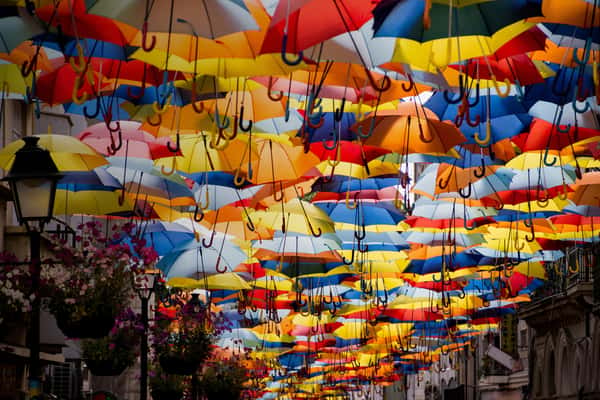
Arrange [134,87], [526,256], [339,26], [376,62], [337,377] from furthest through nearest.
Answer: [337,377]
[526,256]
[134,87]
[376,62]
[339,26]

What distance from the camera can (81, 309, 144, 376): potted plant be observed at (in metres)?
17.1

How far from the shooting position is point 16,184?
9.94 m

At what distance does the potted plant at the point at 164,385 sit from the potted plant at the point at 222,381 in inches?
139

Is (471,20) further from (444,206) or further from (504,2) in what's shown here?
(444,206)

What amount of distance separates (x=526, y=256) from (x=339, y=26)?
15.7 m

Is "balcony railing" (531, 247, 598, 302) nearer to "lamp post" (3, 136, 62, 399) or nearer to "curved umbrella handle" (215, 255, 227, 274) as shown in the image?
"curved umbrella handle" (215, 255, 227, 274)

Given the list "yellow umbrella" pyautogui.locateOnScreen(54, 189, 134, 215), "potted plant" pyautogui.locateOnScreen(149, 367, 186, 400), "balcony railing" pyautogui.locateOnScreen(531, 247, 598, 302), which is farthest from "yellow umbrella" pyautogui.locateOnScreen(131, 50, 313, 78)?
"balcony railing" pyautogui.locateOnScreen(531, 247, 598, 302)

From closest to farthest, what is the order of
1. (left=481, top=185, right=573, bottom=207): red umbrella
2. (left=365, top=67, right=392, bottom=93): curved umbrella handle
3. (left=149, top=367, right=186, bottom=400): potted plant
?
(left=365, top=67, right=392, bottom=93): curved umbrella handle < (left=481, top=185, right=573, bottom=207): red umbrella < (left=149, top=367, right=186, bottom=400): potted plant

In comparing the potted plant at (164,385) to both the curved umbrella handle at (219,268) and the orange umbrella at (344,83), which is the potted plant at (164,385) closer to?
the curved umbrella handle at (219,268)

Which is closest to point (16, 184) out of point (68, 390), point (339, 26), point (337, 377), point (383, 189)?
point (339, 26)

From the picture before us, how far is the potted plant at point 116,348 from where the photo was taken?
1706cm

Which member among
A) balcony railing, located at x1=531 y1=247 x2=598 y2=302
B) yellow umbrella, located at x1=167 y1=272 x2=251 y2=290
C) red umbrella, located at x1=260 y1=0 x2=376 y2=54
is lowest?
yellow umbrella, located at x1=167 y1=272 x2=251 y2=290

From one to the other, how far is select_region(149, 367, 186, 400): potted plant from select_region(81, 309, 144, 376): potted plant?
645 centimetres

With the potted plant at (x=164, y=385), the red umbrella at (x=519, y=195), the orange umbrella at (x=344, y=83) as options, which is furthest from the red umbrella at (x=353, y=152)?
the potted plant at (x=164, y=385)
